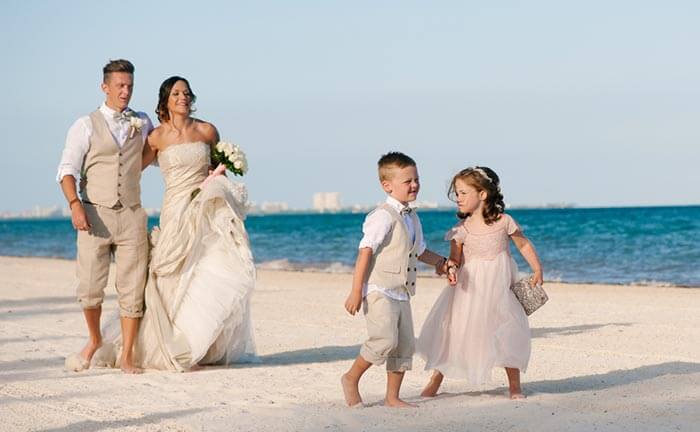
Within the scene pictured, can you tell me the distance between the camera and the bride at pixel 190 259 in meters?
8.33

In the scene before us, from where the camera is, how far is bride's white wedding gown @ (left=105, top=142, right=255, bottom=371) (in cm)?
832

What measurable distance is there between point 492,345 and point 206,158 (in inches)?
112

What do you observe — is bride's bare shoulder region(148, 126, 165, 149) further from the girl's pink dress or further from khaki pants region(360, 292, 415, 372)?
khaki pants region(360, 292, 415, 372)

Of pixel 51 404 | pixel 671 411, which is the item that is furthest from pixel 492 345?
pixel 51 404

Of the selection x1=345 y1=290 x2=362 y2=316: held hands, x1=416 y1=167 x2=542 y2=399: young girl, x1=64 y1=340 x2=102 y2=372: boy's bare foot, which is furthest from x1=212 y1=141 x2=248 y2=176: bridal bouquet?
x1=345 y1=290 x2=362 y2=316: held hands

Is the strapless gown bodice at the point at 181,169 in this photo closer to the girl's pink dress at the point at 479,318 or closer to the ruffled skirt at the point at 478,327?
the girl's pink dress at the point at 479,318

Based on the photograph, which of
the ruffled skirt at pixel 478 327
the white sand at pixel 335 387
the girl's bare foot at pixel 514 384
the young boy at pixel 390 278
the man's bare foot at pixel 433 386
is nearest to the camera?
the white sand at pixel 335 387

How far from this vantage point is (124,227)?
27.5ft

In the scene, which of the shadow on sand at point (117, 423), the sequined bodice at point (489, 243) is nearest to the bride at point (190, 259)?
the shadow on sand at point (117, 423)

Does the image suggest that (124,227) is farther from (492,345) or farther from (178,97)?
(492,345)

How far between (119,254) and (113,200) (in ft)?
1.49

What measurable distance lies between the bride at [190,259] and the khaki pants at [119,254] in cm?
10

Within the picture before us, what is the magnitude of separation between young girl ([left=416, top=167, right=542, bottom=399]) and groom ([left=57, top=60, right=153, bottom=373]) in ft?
8.13

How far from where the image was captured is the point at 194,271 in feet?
27.7
